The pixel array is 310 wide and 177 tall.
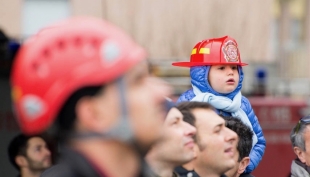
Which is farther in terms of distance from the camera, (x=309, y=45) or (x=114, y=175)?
(x=309, y=45)

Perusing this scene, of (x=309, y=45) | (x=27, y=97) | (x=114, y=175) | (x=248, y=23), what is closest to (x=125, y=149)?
(x=114, y=175)

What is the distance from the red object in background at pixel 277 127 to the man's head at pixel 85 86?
318 inches

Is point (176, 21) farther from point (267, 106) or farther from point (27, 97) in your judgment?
point (27, 97)

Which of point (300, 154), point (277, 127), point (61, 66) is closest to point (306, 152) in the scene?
point (300, 154)

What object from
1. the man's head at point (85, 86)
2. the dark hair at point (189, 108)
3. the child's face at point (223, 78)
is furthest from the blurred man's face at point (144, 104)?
the child's face at point (223, 78)

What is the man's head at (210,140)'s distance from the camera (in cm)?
388

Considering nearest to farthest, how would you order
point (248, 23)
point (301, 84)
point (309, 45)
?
point (248, 23) → point (301, 84) → point (309, 45)

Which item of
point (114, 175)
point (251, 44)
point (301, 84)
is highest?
point (114, 175)

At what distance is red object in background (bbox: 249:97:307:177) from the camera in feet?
33.9

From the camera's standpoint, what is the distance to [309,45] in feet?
54.4

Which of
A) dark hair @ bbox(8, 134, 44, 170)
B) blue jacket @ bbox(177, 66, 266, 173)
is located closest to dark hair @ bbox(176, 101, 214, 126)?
blue jacket @ bbox(177, 66, 266, 173)

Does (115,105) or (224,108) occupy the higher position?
(115,105)

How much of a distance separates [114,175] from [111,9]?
699 centimetres

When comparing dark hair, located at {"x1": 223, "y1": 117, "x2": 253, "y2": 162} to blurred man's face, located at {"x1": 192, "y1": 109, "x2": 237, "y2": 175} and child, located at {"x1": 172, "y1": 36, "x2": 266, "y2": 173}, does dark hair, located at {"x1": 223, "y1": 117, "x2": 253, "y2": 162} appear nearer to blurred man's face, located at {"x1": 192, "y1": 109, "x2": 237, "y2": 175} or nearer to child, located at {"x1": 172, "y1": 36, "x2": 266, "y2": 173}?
child, located at {"x1": 172, "y1": 36, "x2": 266, "y2": 173}
